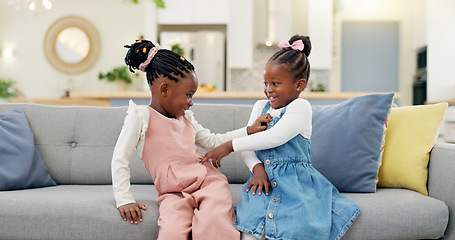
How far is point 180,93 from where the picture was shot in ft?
4.78

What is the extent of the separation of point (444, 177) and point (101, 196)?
133cm

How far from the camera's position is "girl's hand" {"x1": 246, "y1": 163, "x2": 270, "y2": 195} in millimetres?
1410

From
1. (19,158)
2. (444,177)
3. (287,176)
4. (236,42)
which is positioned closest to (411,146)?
(444,177)

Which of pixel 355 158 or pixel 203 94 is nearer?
pixel 355 158

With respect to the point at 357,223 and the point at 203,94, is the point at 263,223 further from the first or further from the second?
the point at 203,94

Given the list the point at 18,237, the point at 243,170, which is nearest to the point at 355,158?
the point at 243,170

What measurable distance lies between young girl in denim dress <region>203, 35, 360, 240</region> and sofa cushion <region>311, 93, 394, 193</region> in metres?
0.24

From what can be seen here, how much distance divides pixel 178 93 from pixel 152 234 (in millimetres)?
499

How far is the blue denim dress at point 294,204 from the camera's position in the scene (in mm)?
1296

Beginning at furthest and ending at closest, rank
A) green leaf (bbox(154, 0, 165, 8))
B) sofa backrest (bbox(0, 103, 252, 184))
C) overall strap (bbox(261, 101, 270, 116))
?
green leaf (bbox(154, 0, 165, 8)) < sofa backrest (bbox(0, 103, 252, 184)) < overall strap (bbox(261, 101, 270, 116))

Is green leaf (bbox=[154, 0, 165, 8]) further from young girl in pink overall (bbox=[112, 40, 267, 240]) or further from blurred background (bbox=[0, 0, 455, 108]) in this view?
young girl in pink overall (bbox=[112, 40, 267, 240])

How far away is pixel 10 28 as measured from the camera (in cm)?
634

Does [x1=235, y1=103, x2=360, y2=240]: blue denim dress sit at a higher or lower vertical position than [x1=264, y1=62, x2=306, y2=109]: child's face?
lower

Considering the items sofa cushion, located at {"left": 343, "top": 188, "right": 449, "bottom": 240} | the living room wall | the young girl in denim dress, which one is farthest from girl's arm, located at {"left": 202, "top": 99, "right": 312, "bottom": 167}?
the living room wall
